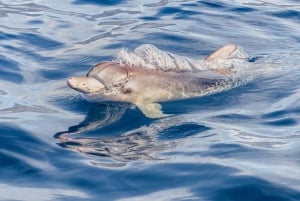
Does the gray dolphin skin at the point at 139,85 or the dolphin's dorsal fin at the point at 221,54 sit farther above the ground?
the dolphin's dorsal fin at the point at 221,54

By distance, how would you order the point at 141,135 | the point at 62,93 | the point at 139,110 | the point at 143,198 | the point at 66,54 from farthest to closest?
the point at 66,54 → the point at 62,93 → the point at 139,110 → the point at 141,135 → the point at 143,198

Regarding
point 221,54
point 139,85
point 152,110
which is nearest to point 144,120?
point 152,110

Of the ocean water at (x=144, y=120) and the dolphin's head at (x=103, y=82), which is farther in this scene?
the dolphin's head at (x=103, y=82)

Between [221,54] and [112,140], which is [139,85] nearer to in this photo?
[112,140]

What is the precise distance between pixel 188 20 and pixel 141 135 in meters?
6.23

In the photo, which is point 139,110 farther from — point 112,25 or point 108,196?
point 112,25

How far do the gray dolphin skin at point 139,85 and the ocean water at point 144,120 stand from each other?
142mm

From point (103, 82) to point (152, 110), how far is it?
0.67 meters

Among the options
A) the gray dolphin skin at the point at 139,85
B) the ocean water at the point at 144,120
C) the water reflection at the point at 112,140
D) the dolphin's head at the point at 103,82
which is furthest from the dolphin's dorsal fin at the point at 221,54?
the water reflection at the point at 112,140

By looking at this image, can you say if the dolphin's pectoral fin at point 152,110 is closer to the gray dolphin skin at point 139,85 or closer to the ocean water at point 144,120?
the gray dolphin skin at point 139,85

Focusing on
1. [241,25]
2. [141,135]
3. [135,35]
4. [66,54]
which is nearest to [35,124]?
[141,135]

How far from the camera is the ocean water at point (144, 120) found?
678 centimetres

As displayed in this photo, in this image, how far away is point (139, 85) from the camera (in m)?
9.52

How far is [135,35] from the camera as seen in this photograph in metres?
13.1
